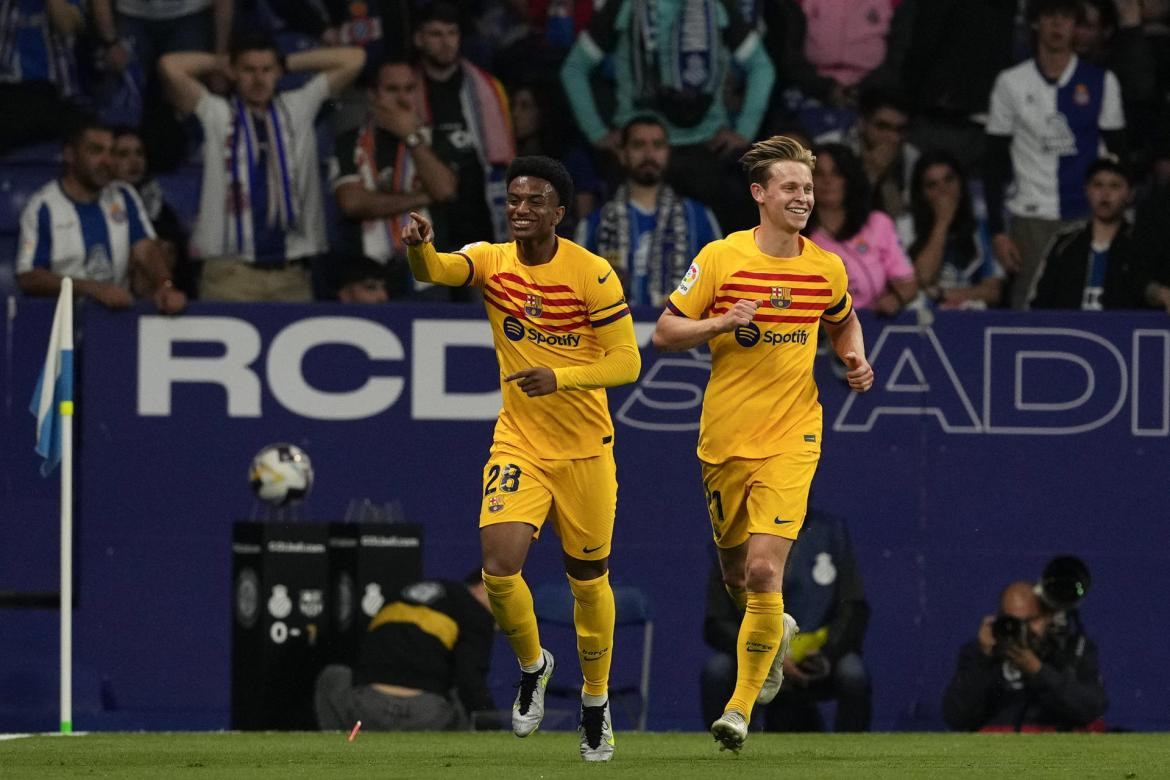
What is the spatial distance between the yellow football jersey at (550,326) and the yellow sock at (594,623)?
0.58 m

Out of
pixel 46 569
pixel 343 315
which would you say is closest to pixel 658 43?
pixel 343 315

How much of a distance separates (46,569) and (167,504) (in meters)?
0.80

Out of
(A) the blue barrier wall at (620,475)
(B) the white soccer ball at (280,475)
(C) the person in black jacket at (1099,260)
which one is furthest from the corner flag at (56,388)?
(C) the person in black jacket at (1099,260)

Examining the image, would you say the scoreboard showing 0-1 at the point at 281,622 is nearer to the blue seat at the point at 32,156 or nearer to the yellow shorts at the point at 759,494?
the blue seat at the point at 32,156

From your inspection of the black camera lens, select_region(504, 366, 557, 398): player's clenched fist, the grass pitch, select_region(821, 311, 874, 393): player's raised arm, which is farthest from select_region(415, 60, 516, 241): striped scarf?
select_region(504, 366, 557, 398): player's clenched fist

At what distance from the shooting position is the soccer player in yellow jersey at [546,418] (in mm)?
9047

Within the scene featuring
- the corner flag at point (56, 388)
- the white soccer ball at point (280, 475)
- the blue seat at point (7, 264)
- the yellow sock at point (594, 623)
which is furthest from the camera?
the blue seat at point (7, 264)

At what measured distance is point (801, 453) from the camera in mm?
9188

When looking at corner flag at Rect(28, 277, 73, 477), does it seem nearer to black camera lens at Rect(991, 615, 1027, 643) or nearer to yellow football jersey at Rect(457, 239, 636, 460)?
yellow football jersey at Rect(457, 239, 636, 460)

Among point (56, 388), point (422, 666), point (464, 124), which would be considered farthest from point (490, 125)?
point (422, 666)

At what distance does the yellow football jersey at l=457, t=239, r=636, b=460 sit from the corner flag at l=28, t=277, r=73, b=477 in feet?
10.7

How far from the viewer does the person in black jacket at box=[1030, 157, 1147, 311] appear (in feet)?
44.3

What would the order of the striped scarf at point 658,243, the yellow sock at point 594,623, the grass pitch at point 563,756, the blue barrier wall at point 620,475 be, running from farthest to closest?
the striped scarf at point 658,243 → the blue barrier wall at point 620,475 → the yellow sock at point 594,623 → the grass pitch at point 563,756

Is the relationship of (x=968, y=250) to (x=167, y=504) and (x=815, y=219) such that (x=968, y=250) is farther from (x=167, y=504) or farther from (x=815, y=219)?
(x=167, y=504)
